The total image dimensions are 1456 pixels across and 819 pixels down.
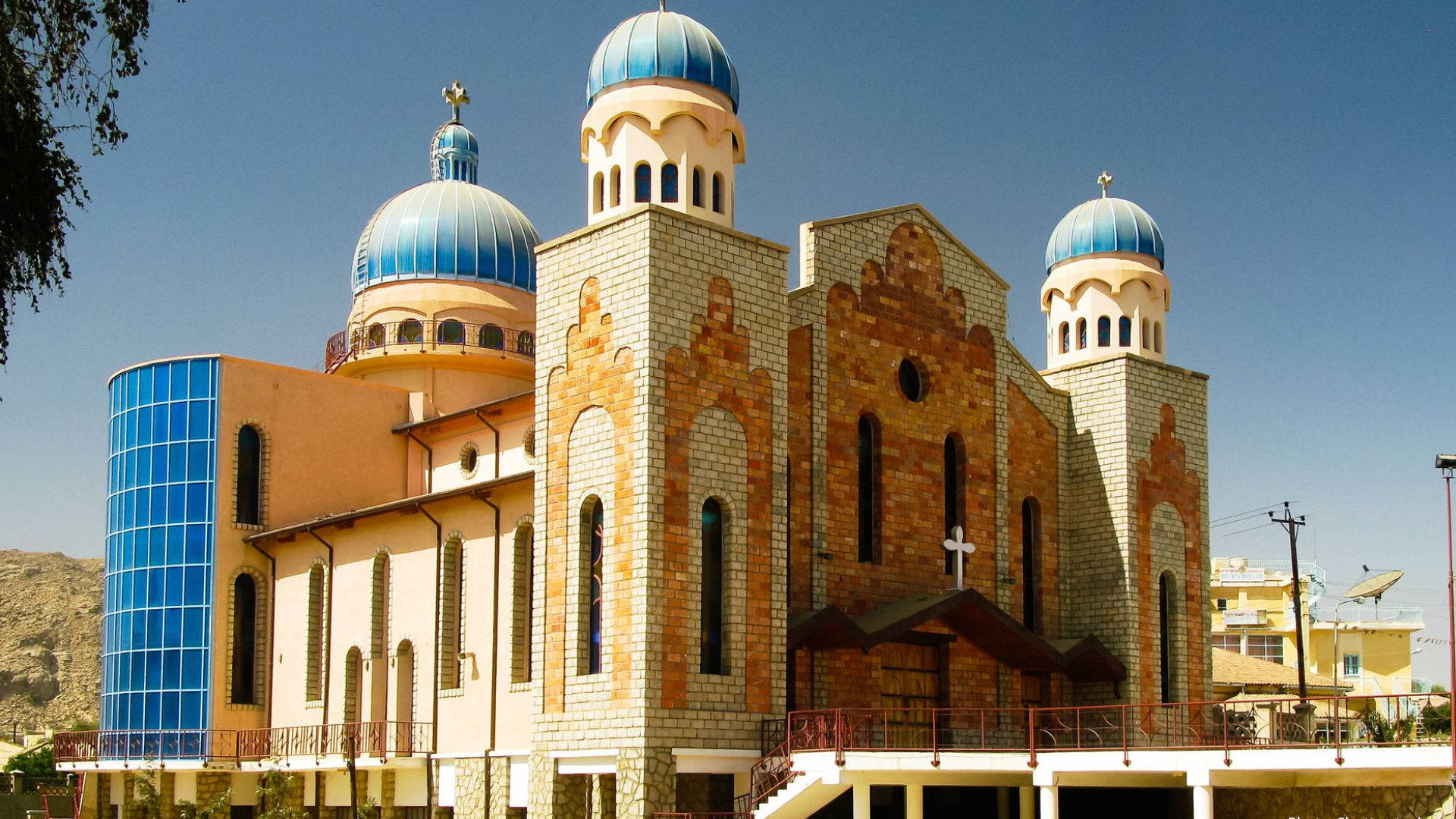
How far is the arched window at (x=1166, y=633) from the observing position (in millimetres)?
31953

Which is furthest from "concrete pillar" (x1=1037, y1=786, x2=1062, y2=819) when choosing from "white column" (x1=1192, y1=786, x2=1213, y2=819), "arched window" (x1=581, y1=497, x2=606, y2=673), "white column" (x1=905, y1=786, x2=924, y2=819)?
"arched window" (x1=581, y1=497, x2=606, y2=673)

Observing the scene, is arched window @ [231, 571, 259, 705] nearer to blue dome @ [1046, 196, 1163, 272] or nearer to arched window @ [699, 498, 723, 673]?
arched window @ [699, 498, 723, 673]

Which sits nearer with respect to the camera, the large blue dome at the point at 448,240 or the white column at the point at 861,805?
the white column at the point at 861,805

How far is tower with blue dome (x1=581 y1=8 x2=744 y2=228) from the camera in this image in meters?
27.2

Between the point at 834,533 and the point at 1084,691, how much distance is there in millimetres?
7100

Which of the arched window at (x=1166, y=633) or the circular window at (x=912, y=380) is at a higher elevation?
the circular window at (x=912, y=380)

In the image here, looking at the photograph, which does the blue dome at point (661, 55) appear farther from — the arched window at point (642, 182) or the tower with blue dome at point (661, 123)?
the arched window at point (642, 182)

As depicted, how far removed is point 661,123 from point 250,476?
13241 millimetres

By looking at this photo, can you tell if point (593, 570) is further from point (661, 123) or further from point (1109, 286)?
point (1109, 286)

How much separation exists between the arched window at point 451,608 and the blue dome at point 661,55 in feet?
27.4

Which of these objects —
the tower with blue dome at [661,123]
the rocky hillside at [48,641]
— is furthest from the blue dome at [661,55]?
the rocky hillside at [48,641]

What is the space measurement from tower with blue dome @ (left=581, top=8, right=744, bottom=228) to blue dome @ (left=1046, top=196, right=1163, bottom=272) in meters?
9.56

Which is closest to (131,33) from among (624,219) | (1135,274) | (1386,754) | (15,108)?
(15,108)

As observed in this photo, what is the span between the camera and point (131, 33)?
51.1ft
